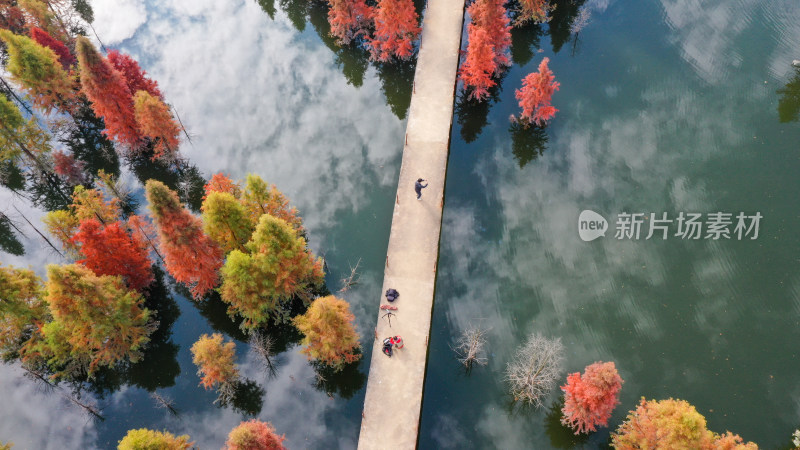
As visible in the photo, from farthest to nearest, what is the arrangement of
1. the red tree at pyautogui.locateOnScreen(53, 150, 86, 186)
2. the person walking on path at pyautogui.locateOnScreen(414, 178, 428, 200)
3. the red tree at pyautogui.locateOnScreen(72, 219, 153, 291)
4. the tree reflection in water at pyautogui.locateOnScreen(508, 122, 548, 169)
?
the red tree at pyautogui.locateOnScreen(53, 150, 86, 186) → the tree reflection in water at pyautogui.locateOnScreen(508, 122, 548, 169) → the person walking on path at pyautogui.locateOnScreen(414, 178, 428, 200) → the red tree at pyautogui.locateOnScreen(72, 219, 153, 291)

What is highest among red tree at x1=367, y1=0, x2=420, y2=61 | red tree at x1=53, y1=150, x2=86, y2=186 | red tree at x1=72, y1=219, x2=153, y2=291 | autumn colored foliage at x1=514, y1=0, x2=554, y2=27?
autumn colored foliage at x1=514, y1=0, x2=554, y2=27

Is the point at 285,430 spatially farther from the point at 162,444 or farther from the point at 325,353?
the point at 162,444

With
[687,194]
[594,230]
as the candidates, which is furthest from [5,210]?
[687,194]

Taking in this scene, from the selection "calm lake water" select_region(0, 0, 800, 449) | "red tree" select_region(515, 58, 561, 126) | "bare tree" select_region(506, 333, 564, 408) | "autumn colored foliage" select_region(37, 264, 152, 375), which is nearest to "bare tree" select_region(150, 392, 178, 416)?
"calm lake water" select_region(0, 0, 800, 449)

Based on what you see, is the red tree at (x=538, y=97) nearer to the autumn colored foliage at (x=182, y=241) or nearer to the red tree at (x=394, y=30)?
the red tree at (x=394, y=30)

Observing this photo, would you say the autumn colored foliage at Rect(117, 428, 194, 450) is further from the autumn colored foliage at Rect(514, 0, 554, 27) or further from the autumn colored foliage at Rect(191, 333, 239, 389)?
the autumn colored foliage at Rect(514, 0, 554, 27)

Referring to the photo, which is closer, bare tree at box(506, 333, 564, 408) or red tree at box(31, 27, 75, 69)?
bare tree at box(506, 333, 564, 408)
